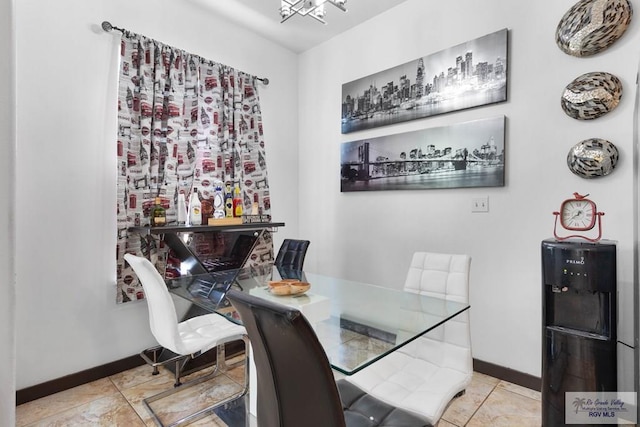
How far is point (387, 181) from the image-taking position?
304 cm

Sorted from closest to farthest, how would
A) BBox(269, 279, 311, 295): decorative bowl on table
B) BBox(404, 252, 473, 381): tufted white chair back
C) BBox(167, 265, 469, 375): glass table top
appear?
1. BBox(167, 265, 469, 375): glass table top
2. BBox(404, 252, 473, 381): tufted white chair back
3. BBox(269, 279, 311, 295): decorative bowl on table

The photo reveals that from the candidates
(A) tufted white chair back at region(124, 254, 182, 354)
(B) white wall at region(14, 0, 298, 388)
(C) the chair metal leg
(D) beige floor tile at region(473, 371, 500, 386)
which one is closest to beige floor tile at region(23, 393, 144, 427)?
(C) the chair metal leg

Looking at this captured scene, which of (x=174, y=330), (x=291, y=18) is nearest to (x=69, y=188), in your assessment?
(x=174, y=330)

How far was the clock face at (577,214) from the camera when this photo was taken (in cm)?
201

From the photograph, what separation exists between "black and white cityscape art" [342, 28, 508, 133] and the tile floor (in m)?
2.05

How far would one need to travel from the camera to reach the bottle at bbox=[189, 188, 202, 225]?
277 cm

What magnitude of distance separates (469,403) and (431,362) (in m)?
0.78

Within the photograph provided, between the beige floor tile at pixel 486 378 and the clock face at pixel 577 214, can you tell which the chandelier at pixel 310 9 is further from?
the beige floor tile at pixel 486 378

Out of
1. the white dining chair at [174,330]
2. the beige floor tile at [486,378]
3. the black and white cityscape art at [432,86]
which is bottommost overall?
the beige floor tile at [486,378]

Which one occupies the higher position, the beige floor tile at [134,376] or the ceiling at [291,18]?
the ceiling at [291,18]

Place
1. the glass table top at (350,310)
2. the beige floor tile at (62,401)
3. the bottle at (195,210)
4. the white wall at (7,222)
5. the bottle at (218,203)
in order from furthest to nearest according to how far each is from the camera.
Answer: the bottle at (218,203) → the bottle at (195,210) → the beige floor tile at (62,401) → the glass table top at (350,310) → the white wall at (7,222)

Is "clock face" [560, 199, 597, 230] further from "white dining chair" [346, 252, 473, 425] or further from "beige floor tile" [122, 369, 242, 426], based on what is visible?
"beige floor tile" [122, 369, 242, 426]

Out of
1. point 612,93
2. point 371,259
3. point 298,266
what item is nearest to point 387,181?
point 371,259

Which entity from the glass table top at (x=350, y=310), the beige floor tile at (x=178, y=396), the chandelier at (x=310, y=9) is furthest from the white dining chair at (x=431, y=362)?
the chandelier at (x=310, y=9)
